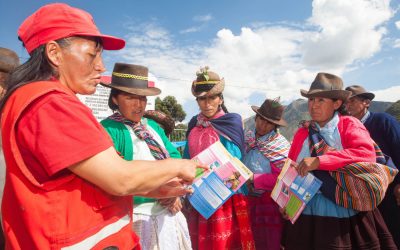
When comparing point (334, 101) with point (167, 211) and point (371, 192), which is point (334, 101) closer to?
point (371, 192)

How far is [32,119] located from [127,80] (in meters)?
1.78

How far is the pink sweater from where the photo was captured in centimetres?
276

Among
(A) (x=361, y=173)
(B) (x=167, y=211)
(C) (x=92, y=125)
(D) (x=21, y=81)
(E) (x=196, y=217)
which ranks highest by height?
(D) (x=21, y=81)

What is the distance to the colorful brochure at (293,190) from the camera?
9.49 ft

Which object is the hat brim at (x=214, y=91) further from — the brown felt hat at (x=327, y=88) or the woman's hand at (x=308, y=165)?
the woman's hand at (x=308, y=165)

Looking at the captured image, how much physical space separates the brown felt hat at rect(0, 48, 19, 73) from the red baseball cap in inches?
67.5

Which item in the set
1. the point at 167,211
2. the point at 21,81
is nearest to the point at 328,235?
the point at 167,211

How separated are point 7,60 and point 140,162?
238 cm

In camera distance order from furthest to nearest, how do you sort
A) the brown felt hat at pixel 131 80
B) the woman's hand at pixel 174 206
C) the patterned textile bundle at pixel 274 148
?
Answer: the patterned textile bundle at pixel 274 148 < the brown felt hat at pixel 131 80 < the woman's hand at pixel 174 206

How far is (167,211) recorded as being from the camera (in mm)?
2719

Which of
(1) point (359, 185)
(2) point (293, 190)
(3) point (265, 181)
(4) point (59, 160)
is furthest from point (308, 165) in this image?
(4) point (59, 160)

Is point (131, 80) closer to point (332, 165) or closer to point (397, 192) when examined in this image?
point (332, 165)

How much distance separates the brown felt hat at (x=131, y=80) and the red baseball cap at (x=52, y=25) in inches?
55.3

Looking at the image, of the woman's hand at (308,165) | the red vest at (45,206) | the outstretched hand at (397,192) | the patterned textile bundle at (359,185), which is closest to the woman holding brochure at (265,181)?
the woman's hand at (308,165)
